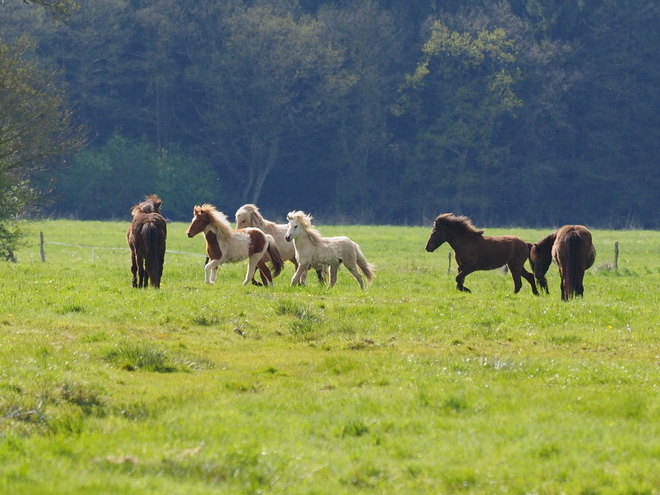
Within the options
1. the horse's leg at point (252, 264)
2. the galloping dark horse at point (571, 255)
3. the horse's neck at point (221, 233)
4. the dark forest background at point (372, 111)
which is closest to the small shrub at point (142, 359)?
the horse's neck at point (221, 233)

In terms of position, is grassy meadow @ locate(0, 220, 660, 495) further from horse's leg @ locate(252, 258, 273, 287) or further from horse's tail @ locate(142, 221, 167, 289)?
horse's leg @ locate(252, 258, 273, 287)

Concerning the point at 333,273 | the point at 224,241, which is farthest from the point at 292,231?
the point at 333,273

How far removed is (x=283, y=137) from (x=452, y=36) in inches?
558

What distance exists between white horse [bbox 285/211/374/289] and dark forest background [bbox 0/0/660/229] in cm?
5314

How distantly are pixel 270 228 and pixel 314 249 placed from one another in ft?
7.38

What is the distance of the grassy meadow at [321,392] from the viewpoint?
301 inches

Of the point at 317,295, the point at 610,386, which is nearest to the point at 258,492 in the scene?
the point at 610,386

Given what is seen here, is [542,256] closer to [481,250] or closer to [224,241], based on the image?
[481,250]

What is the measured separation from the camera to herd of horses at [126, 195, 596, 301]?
63.8ft

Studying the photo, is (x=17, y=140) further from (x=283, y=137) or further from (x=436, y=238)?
(x=283, y=137)

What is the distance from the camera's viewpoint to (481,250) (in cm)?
2220

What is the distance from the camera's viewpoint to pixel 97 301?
17.0m

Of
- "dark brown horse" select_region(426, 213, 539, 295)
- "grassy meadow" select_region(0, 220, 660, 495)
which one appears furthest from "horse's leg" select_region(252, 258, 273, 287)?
"dark brown horse" select_region(426, 213, 539, 295)

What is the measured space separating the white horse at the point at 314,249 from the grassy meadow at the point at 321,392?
128cm
